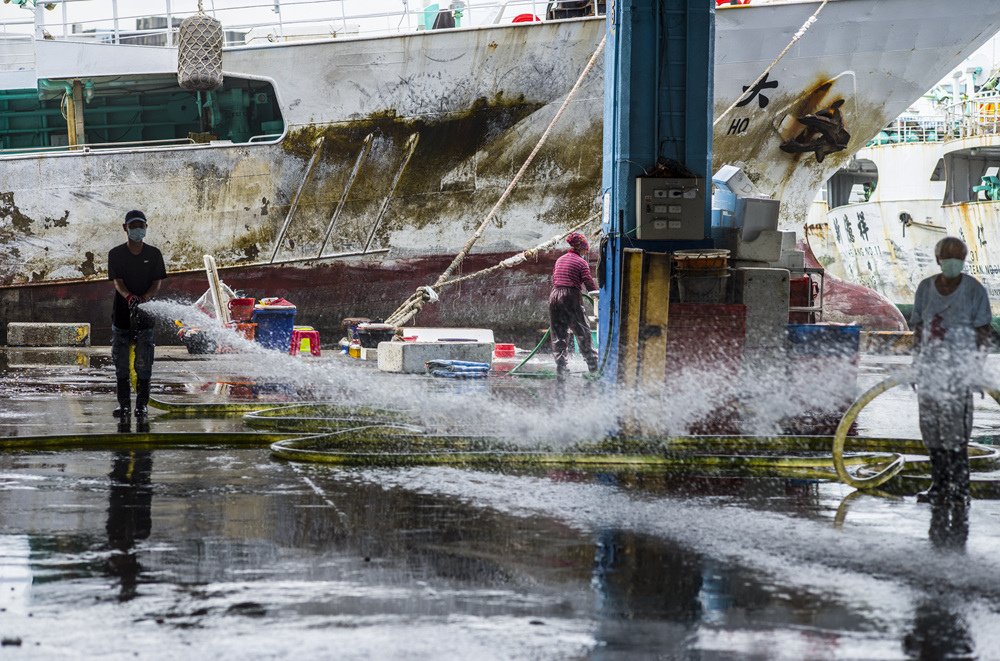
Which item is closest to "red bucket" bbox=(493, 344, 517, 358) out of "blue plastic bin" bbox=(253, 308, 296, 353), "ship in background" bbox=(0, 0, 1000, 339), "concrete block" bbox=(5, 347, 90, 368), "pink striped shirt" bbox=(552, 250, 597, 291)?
"blue plastic bin" bbox=(253, 308, 296, 353)

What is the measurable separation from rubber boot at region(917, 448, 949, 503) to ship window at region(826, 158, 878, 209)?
4066 centimetres

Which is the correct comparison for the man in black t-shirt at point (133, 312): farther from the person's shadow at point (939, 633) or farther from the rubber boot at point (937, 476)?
the person's shadow at point (939, 633)

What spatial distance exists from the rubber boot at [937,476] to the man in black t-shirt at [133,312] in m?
5.97

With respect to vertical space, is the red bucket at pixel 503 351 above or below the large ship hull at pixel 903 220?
below

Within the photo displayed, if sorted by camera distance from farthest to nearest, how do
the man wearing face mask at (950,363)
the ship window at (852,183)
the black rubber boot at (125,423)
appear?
the ship window at (852,183) < the black rubber boot at (125,423) < the man wearing face mask at (950,363)

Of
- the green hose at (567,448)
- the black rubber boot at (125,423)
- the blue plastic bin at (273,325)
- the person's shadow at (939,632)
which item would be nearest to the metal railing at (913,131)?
the blue plastic bin at (273,325)

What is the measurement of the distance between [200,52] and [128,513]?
15.1 meters

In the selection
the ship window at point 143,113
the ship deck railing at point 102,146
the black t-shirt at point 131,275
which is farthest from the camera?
the ship window at point 143,113

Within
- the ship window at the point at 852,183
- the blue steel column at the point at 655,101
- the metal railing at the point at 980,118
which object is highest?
the metal railing at the point at 980,118

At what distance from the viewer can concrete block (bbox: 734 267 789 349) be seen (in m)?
10.3

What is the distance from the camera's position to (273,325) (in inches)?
688

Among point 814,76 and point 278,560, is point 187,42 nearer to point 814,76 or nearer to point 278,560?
point 814,76

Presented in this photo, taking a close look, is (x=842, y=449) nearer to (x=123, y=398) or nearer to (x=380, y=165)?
(x=123, y=398)

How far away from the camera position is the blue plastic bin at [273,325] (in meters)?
17.4
